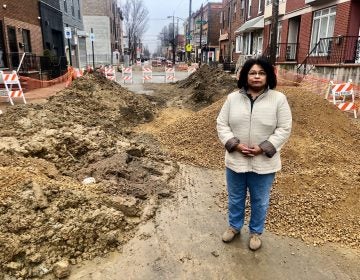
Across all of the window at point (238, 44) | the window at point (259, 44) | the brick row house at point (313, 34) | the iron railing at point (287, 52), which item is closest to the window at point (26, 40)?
the brick row house at point (313, 34)

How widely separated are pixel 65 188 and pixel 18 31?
16950mm

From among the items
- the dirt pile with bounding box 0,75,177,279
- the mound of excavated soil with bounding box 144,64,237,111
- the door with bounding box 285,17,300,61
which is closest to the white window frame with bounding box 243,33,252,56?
the door with bounding box 285,17,300,61

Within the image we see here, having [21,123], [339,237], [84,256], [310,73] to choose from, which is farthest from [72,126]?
[310,73]

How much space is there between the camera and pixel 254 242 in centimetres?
368

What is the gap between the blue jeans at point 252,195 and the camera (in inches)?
136

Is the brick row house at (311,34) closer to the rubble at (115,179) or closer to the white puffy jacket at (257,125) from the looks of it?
the rubble at (115,179)

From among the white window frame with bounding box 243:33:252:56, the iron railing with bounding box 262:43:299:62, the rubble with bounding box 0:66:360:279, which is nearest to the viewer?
the rubble with bounding box 0:66:360:279

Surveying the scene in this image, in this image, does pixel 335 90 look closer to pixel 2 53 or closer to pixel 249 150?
pixel 249 150

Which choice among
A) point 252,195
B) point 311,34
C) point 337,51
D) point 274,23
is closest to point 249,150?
point 252,195

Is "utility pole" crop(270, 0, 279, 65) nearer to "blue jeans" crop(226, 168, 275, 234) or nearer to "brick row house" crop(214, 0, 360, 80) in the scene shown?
"brick row house" crop(214, 0, 360, 80)

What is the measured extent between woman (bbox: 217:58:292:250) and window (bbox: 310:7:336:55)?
14.9 m

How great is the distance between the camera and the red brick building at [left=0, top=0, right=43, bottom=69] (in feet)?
53.0

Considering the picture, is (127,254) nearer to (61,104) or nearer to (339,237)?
(339,237)

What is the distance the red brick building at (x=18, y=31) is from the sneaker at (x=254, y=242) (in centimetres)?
1611
